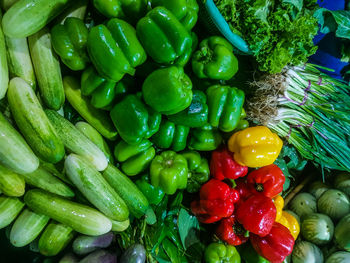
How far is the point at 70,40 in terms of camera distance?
4.10 ft

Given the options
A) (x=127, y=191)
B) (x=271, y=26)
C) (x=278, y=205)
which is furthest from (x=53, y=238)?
(x=271, y=26)

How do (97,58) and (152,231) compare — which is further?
(152,231)

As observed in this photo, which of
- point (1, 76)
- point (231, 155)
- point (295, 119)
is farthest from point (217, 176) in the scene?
point (1, 76)

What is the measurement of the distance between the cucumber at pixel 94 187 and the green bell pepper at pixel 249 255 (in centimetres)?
73

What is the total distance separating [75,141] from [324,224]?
4.79ft

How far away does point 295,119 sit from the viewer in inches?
66.2

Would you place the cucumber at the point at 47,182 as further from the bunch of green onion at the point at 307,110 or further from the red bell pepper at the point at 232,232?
the bunch of green onion at the point at 307,110

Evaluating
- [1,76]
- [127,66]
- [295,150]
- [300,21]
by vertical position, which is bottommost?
[295,150]

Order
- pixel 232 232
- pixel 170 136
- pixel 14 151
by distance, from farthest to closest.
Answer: pixel 232 232 → pixel 170 136 → pixel 14 151

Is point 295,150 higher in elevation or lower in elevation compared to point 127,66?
lower

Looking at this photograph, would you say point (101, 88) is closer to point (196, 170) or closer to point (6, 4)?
point (6, 4)

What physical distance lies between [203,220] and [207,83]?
0.72m

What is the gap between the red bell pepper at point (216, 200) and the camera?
A: 1496 mm

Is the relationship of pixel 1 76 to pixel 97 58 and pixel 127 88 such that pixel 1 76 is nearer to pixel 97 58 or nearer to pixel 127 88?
pixel 97 58
